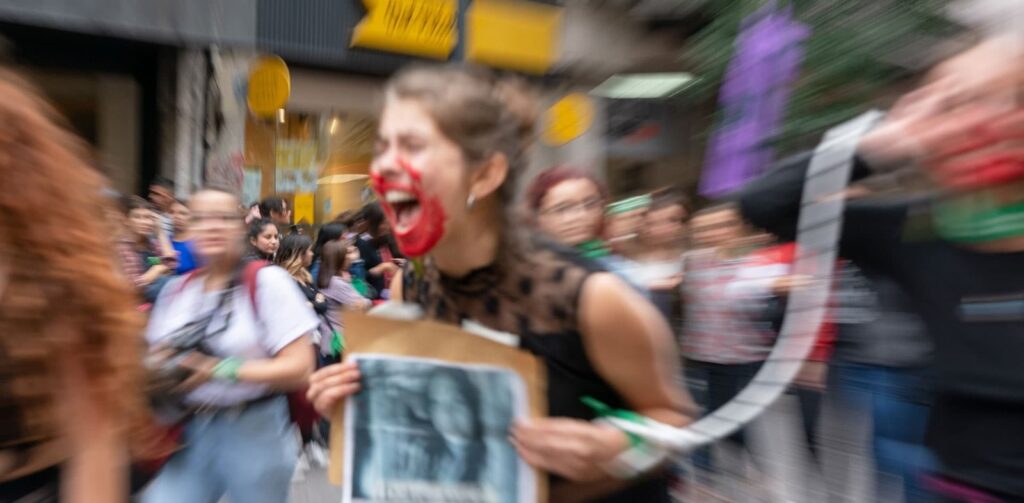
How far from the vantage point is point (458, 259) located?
1.65 metres

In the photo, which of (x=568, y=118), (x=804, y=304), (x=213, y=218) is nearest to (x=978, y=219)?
(x=804, y=304)

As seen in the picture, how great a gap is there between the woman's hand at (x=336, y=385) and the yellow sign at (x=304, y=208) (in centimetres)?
743

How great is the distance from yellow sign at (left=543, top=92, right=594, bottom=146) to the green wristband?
5376 mm

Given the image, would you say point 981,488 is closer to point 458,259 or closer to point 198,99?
point 458,259

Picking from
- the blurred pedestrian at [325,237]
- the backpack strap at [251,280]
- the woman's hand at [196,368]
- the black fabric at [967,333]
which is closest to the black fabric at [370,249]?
the blurred pedestrian at [325,237]

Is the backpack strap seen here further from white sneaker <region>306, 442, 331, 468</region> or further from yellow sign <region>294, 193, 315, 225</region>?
A: yellow sign <region>294, 193, 315, 225</region>

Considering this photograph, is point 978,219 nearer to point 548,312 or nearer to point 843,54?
point 548,312

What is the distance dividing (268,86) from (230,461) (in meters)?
5.67

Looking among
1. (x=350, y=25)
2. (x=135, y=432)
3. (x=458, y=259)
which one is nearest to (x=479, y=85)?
(x=458, y=259)

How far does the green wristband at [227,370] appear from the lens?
289cm

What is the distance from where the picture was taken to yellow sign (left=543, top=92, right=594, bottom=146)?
27.5ft

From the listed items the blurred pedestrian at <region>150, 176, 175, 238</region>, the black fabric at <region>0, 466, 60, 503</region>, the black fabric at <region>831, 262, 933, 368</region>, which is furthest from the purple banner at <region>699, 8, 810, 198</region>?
the blurred pedestrian at <region>150, 176, 175, 238</region>

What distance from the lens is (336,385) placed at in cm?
155

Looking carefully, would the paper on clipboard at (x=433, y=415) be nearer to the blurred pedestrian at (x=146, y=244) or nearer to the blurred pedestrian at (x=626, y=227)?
the blurred pedestrian at (x=626, y=227)
